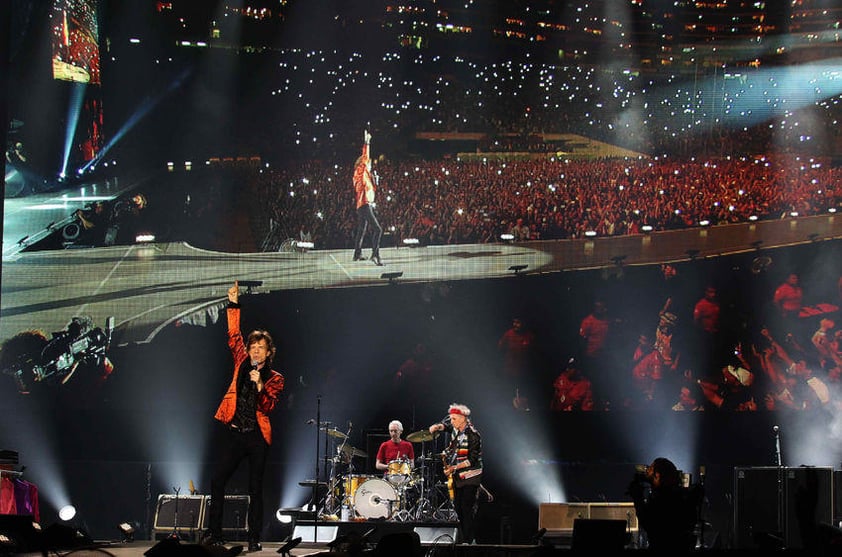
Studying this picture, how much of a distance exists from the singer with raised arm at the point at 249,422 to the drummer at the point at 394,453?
2390 mm

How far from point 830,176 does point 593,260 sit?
2.62 metres

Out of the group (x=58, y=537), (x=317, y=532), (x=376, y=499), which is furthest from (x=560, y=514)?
(x=58, y=537)

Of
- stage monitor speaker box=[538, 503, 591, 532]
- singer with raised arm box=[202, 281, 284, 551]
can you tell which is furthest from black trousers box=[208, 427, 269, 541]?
stage monitor speaker box=[538, 503, 591, 532]

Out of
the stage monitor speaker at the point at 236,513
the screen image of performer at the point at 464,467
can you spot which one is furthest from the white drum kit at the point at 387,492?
the stage monitor speaker at the point at 236,513

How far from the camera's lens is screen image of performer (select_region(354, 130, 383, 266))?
11.5 m

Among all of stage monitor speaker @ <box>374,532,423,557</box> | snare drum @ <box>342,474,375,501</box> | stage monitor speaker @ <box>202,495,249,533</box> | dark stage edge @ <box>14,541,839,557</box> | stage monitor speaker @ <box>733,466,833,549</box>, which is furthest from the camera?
stage monitor speaker @ <box>202,495,249,533</box>

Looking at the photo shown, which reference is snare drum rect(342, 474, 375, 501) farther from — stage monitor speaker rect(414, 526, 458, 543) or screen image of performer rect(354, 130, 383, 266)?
screen image of performer rect(354, 130, 383, 266)

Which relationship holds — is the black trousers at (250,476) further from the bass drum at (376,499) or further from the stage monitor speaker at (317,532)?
the bass drum at (376,499)

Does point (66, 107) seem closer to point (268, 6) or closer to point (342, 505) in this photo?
point (268, 6)

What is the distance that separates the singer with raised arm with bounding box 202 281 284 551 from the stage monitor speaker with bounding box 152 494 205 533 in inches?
90.4

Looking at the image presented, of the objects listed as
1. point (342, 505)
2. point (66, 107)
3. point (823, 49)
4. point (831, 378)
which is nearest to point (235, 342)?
point (342, 505)

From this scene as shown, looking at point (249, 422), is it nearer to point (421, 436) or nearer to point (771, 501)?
point (421, 436)

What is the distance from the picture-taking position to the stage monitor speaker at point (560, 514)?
10.3 m

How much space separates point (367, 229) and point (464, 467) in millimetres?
2893
